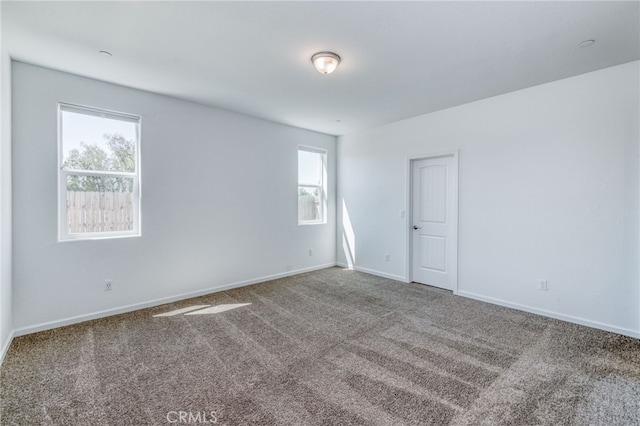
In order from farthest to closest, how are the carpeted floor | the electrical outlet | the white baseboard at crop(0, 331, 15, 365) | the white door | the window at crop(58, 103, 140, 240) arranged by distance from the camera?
the white door
the electrical outlet
the window at crop(58, 103, 140, 240)
the white baseboard at crop(0, 331, 15, 365)
the carpeted floor

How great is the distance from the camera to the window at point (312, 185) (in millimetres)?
5465

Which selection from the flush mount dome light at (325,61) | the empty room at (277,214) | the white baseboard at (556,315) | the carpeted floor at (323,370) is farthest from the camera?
the white baseboard at (556,315)

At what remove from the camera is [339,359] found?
2443 mm

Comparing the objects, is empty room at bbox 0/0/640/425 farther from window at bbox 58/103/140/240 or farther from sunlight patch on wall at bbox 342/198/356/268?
sunlight patch on wall at bbox 342/198/356/268

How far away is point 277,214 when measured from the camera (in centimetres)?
499

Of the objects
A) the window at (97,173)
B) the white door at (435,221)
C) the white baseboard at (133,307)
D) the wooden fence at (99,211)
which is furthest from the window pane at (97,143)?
the white door at (435,221)

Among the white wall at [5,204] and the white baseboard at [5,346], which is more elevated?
the white wall at [5,204]

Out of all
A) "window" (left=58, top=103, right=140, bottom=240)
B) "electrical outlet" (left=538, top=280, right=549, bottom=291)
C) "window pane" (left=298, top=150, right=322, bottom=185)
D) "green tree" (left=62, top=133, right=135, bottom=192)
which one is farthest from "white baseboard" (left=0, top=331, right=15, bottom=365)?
"electrical outlet" (left=538, top=280, right=549, bottom=291)

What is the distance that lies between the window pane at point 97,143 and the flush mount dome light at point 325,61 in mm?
2483

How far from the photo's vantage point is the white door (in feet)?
13.9

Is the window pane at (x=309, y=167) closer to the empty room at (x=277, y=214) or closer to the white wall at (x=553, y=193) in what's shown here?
the empty room at (x=277, y=214)

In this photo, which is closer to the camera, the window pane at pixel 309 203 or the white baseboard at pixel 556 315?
the white baseboard at pixel 556 315

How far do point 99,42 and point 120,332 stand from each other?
2.76 m

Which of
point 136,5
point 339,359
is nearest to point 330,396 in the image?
point 339,359
